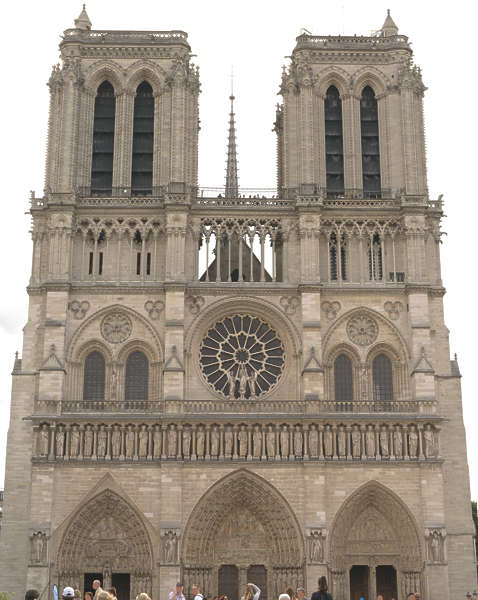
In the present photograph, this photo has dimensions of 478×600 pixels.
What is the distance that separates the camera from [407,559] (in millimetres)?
33719

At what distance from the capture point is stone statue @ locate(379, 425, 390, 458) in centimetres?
3412

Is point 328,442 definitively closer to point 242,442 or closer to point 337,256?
point 242,442

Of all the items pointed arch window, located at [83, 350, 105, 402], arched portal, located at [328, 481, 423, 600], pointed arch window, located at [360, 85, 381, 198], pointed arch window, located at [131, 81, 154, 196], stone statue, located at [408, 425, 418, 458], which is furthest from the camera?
pointed arch window, located at [360, 85, 381, 198]

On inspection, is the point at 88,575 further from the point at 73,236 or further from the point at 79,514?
the point at 73,236

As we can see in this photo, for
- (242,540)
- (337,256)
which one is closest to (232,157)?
(337,256)

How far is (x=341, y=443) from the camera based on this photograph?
34.2 m

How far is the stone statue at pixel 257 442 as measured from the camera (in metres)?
34.0

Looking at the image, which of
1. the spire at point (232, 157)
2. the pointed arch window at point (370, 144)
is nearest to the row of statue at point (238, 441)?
the pointed arch window at point (370, 144)

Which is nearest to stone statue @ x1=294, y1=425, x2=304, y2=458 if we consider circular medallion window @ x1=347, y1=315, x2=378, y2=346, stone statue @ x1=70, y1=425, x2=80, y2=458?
circular medallion window @ x1=347, y1=315, x2=378, y2=346

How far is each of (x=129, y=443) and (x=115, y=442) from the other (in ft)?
1.71

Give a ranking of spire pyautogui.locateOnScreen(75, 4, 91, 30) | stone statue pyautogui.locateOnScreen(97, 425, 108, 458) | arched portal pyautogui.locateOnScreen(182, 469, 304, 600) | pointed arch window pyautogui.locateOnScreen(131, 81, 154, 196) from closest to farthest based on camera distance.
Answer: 1. arched portal pyautogui.locateOnScreen(182, 469, 304, 600)
2. stone statue pyautogui.locateOnScreen(97, 425, 108, 458)
3. pointed arch window pyautogui.locateOnScreen(131, 81, 154, 196)
4. spire pyautogui.locateOnScreen(75, 4, 91, 30)

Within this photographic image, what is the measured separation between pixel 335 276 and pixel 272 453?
8065 millimetres

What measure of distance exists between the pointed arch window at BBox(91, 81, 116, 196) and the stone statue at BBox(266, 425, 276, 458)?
12126 mm

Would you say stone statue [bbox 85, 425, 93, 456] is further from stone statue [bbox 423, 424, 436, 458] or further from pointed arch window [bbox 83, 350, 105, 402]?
stone statue [bbox 423, 424, 436, 458]
